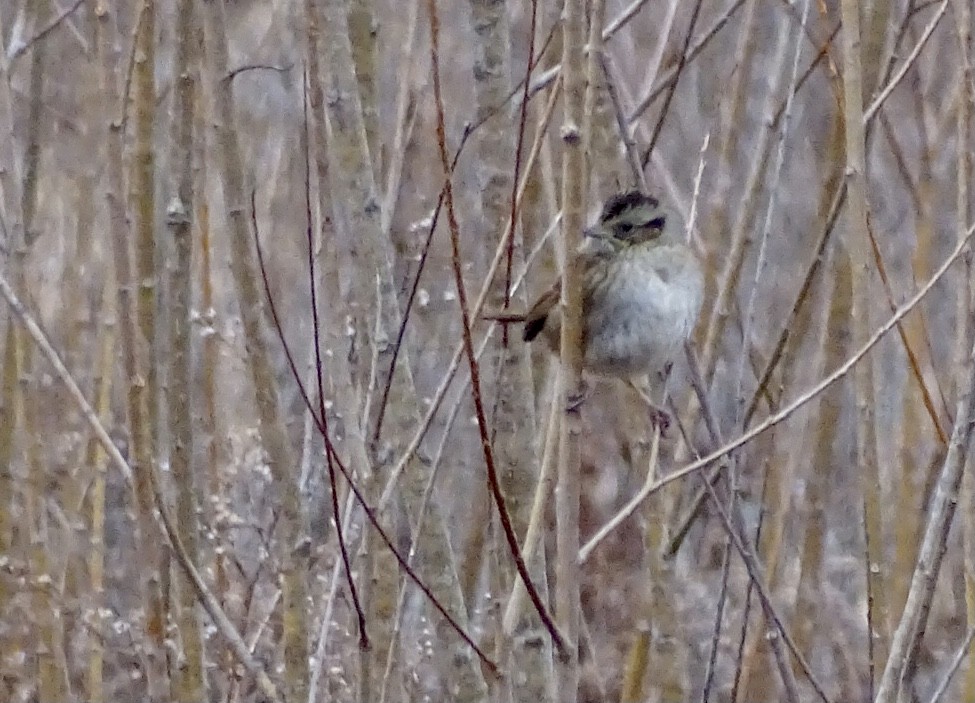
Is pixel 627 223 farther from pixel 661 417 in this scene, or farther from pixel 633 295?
pixel 661 417

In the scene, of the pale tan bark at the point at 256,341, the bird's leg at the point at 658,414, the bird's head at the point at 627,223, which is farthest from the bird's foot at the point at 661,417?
the pale tan bark at the point at 256,341

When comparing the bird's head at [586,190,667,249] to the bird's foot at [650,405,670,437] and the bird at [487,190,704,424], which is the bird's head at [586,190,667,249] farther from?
the bird's foot at [650,405,670,437]

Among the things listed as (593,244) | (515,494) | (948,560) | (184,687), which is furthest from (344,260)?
(948,560)

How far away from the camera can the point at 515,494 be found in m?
2.13

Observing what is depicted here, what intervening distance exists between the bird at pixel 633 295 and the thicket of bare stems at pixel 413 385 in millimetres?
99

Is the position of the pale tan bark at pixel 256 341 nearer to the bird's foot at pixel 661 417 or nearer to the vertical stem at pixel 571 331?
the bird's foot at pixel 661 417

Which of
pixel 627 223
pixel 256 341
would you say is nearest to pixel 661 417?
pixel 627 223

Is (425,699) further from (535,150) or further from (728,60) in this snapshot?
(728,60)

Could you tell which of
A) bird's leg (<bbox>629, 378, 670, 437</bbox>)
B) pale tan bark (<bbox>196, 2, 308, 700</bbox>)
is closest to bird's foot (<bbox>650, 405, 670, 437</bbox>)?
bird's leg (<bbox>629, 378, 670, 437</bbox>)

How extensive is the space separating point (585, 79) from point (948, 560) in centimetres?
299

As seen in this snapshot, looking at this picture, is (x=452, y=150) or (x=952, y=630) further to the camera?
(x=452, y=150)

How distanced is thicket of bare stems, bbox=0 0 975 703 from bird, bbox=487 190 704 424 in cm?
10

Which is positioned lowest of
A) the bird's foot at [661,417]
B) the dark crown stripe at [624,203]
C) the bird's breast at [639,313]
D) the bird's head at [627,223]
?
the bird's foot at [661,417]

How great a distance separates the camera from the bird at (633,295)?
7.50 ft
